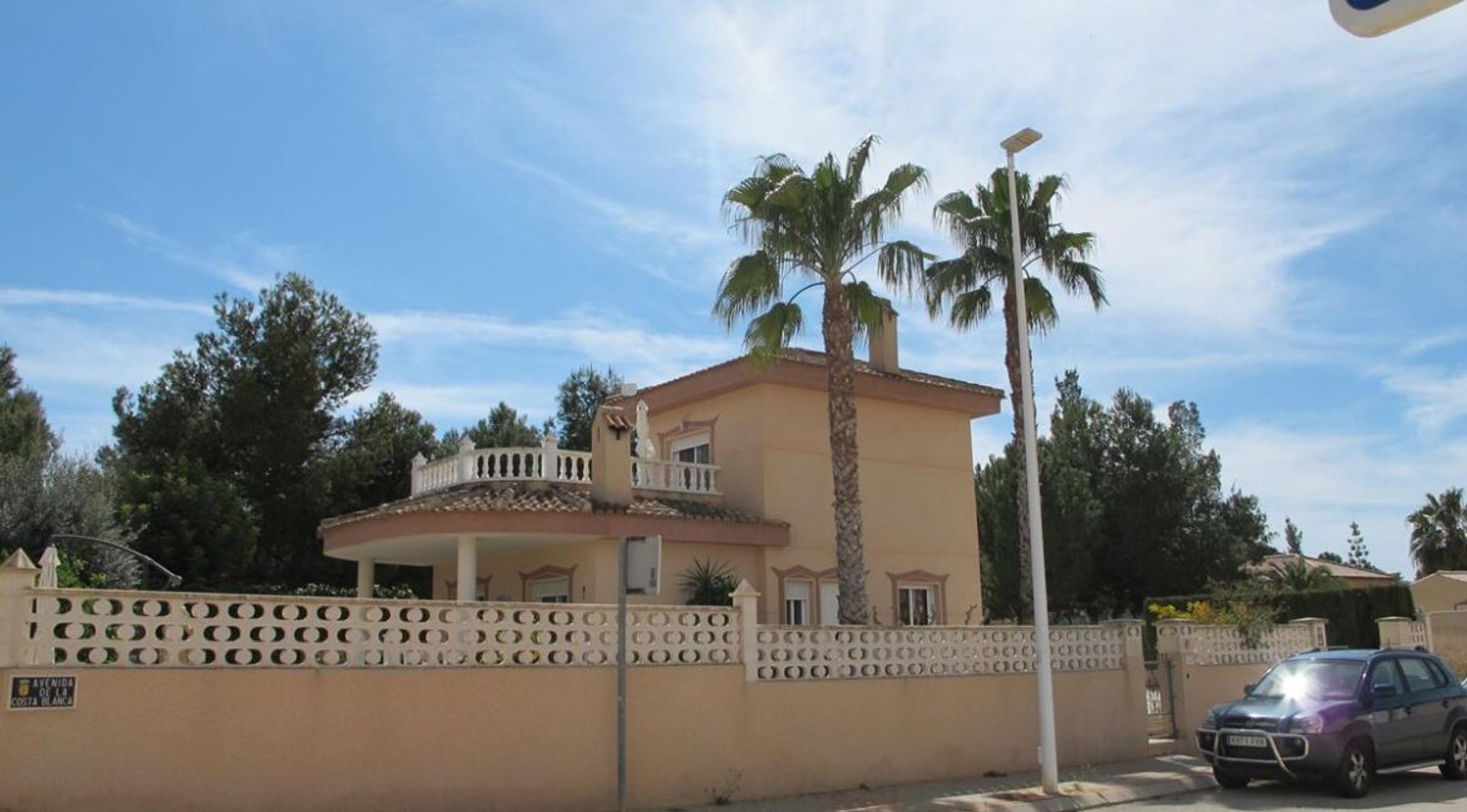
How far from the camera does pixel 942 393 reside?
77.7ft

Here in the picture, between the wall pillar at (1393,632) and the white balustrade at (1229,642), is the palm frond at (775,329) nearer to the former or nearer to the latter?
the white balustrade at (1229,642)

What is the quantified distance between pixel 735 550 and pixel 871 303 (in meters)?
5.45

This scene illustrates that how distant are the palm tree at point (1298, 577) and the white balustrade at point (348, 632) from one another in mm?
29609

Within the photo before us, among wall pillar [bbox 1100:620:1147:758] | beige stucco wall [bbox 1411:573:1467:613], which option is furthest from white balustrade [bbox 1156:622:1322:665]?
beige stucco wall [bbox 1411:573:1467:613]

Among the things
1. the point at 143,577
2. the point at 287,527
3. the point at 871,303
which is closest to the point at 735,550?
the point at 871,303

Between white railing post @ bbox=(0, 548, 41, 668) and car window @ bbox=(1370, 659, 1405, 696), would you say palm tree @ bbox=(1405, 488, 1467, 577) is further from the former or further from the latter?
white railing post @ bbox=(0, 548, 41, 668)

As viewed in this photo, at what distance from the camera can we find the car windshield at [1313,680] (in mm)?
13953

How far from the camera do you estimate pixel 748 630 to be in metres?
13.5

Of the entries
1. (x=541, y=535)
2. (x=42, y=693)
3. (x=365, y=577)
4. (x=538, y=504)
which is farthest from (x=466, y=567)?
(x=42, y=693)

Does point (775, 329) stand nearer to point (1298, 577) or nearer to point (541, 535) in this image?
point (541, 535)

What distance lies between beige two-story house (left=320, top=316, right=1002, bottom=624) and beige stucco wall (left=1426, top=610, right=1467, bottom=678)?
1228cm

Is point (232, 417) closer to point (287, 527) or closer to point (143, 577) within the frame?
point (287, 527)

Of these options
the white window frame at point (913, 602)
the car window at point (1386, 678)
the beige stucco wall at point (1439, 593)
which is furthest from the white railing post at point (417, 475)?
the beige stucco wall at point (1439, 593)

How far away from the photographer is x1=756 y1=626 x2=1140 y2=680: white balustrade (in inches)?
549
